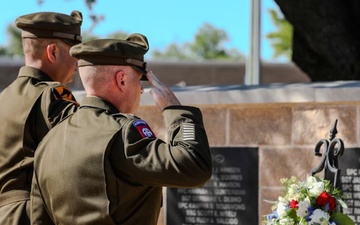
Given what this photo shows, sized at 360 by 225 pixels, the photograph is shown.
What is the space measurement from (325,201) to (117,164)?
1.23 meters

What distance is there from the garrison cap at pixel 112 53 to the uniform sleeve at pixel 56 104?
0.51 metres

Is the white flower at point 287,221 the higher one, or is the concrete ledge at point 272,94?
the concrete ledge at point 272,94

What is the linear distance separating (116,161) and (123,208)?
7.6 inches

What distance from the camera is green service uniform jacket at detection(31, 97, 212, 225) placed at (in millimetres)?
3787

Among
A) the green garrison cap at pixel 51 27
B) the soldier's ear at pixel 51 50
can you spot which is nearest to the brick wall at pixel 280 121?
the green garrison cap at pixel 51 27

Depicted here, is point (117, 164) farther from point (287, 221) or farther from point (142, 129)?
point (287, 221)

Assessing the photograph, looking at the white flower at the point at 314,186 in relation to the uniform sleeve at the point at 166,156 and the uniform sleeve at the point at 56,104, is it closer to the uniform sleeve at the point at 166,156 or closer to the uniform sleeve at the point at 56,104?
the uniform sleeve at the point at 166,156

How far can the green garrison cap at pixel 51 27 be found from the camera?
508 cm

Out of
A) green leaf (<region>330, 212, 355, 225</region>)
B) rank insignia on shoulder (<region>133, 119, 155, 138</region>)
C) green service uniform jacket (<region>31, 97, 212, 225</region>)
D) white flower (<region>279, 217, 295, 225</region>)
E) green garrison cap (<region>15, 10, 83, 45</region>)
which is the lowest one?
white flower (<region>279, 217, 295, 225</region>)

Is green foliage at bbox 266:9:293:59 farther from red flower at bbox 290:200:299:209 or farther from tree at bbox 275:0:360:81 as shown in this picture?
red flower at bbox 290:200:299:209


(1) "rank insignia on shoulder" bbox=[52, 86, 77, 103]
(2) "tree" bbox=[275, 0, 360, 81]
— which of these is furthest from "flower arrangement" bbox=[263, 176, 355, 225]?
(2) "tree" bbox=[275, 0, 360, 81]

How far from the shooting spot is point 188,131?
12.7 feet

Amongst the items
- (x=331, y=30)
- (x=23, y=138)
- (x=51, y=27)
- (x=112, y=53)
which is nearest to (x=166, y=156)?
(x=112, y=53)

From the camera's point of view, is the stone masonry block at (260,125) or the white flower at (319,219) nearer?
the white flower at (319,219)
